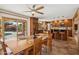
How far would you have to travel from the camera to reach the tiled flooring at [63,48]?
2441 mm

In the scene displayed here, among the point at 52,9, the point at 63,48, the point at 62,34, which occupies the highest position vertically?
the point at 52,9

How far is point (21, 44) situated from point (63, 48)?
917 mm

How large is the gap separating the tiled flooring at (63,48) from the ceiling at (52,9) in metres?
0.58

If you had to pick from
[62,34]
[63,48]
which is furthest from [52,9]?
[63,48]

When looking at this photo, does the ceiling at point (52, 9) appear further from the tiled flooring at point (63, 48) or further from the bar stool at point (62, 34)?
the tiled flooring at point (63, 48)

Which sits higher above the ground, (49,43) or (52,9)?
(52,9)

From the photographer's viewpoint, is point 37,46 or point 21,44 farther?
point 37,46

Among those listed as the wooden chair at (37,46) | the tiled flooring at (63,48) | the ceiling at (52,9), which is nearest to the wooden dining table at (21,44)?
the wooden chair at (37,46)

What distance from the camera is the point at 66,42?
2.55 meters

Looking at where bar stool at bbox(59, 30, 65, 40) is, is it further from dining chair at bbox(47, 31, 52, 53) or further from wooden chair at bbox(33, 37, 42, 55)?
wooden chair at bbox(33, 37, 42, 55)

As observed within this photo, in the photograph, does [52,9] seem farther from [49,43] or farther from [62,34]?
[49,43]

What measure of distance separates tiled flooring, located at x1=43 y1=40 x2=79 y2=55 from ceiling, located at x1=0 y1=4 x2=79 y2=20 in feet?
1.91

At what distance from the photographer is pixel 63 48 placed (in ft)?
8.16
